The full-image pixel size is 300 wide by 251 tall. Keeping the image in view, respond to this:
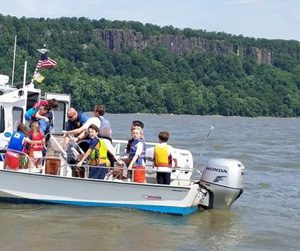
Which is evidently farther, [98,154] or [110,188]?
[110,188]

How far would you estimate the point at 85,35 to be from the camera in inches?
4884

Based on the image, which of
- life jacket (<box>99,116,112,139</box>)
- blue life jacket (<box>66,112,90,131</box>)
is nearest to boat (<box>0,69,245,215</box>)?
blue life jacket (<box>66,112,90,131</box>)

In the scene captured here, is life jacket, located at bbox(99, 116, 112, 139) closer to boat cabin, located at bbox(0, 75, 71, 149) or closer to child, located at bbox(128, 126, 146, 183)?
child, located at bbox(128, 126, 146, 183)

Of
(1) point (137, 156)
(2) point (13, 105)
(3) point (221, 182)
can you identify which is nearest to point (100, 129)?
(1) point (137, 156)

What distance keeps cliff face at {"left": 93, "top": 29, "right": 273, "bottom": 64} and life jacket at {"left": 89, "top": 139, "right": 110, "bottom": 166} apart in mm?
130161

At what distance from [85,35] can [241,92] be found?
29178 millimetres

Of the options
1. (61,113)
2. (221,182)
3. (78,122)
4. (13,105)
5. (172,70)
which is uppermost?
(172,70)

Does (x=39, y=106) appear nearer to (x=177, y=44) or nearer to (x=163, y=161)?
(x=163, y=161)

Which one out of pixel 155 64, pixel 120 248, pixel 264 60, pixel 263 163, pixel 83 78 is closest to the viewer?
pixel 120 248

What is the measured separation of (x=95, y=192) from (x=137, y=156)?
1.01 metres

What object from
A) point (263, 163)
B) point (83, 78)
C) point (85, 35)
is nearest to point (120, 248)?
point (263, 163)

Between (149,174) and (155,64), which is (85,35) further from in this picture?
(149,174)

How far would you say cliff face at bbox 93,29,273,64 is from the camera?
151375 mm

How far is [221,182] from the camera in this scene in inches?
533
